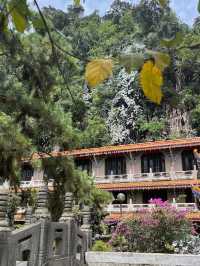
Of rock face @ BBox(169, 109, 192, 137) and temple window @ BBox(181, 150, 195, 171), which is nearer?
temple window @ BBox(181, 150, 195, 171)

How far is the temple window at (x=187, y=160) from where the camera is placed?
22.9 meters

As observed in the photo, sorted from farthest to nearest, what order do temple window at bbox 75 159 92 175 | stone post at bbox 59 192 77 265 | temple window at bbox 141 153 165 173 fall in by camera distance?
temple window at bbox 75 159 92 175, temple window at bbox 141 153 165 173, stone post at bbox 59 192 77 265

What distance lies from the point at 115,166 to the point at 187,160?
5.02m

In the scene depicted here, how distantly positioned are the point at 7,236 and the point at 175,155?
1885cm

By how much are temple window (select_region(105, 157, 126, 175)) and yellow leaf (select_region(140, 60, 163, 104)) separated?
23861 millimetres

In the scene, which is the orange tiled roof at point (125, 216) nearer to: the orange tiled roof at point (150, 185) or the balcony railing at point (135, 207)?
the balcony railing at point (135, 207)

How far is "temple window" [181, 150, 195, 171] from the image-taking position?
901 inches

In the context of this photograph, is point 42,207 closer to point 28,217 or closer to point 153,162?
point 28,217

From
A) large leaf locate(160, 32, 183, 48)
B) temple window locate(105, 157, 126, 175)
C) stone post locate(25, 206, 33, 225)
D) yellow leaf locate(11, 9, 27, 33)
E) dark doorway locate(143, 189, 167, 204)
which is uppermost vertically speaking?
temple window locate(105, 157, 126, 175)

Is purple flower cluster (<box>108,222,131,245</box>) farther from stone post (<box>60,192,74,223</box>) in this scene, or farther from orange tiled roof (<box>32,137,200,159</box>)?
orange tiled roof (<box>32,137,200,159</box>)

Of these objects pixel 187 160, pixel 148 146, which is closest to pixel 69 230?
pixel 148 146

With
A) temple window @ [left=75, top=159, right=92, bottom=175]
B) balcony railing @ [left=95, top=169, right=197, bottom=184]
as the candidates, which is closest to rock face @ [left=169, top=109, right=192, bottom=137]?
temple window @ [left=75, top=159, right=92, bottom=175]

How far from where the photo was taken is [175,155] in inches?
920

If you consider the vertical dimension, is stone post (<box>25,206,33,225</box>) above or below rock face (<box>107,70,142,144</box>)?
below
